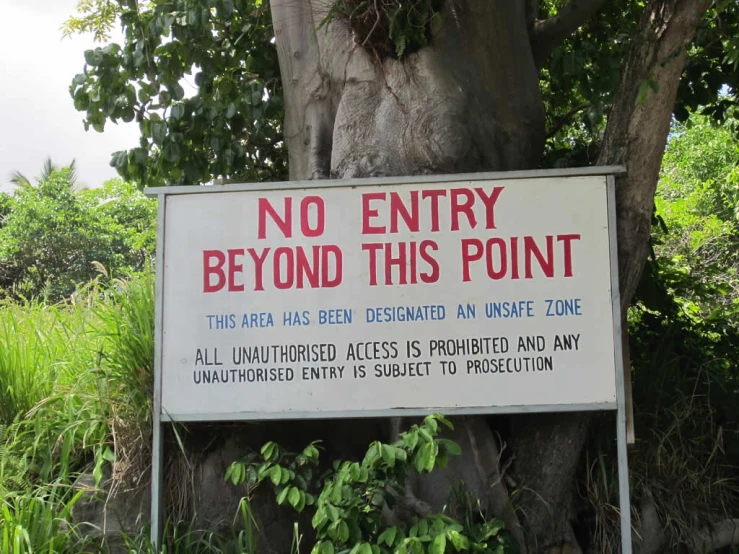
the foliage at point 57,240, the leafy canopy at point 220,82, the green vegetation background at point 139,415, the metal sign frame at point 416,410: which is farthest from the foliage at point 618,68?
the foliage at point 57,240

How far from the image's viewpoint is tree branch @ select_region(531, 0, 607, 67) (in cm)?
565

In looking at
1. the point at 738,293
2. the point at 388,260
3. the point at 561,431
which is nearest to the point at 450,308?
the point at 388,260

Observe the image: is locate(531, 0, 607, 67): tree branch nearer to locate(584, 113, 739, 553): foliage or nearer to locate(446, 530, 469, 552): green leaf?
locate(584, 113, 739, 553): foliage

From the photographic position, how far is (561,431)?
4.52m

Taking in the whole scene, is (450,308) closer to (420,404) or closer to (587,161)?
(420,404)

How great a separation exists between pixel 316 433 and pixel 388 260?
1201mm

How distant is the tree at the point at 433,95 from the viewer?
450cm

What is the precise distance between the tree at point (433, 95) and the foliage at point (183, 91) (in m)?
0.01

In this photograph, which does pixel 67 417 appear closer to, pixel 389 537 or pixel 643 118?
pixel 389 537

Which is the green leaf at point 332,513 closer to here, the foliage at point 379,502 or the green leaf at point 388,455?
the foliage at point 379,502

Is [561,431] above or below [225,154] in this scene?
below

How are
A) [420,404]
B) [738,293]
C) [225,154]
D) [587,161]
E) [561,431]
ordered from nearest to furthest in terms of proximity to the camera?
[420,404], [561,431], [587,161], [225,154], [738,293]

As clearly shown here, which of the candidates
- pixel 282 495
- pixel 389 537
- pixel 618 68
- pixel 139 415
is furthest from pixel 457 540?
pixel 618 68

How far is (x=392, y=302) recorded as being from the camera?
169 inches
